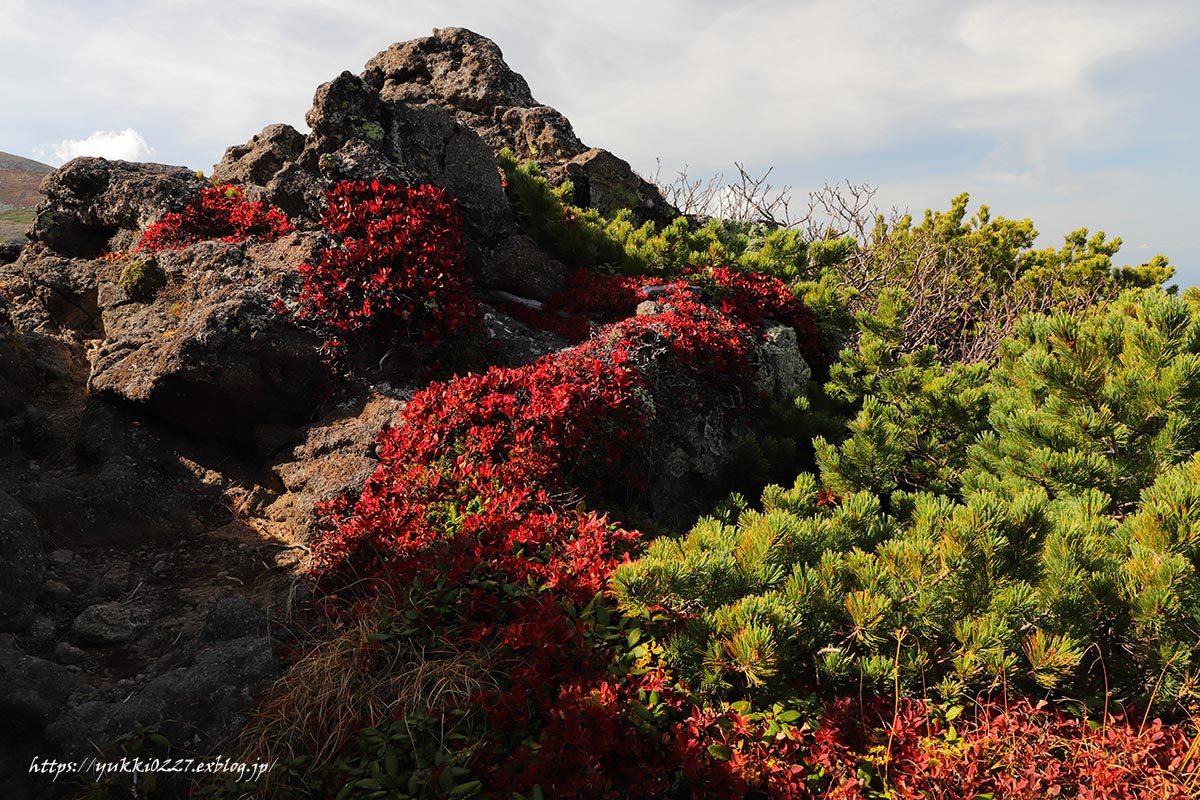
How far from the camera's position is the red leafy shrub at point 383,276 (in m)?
6.43

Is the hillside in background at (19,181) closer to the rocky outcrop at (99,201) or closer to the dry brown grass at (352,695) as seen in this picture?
the rocky outcrop at (99,201)

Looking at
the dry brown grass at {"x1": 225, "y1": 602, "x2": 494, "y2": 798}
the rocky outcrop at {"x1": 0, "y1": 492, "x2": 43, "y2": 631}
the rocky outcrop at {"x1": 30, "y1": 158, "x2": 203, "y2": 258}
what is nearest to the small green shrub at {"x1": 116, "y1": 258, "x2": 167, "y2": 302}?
the rocky outcrop at {"x1": 30, "y1": 158, "x2": 203, "y2": 258}

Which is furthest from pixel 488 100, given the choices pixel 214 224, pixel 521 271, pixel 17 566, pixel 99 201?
pixel 17 566

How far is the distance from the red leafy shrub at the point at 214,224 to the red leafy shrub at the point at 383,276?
90 cm

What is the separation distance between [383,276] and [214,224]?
2.66 m

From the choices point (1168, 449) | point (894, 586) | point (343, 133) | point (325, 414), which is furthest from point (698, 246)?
point (894, 586)

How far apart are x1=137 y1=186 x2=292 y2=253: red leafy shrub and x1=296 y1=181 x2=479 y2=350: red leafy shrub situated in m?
0.90

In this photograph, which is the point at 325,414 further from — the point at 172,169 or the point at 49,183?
the point at 49,183

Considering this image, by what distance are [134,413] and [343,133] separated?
3728 mm

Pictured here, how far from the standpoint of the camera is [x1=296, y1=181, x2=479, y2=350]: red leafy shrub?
6430 millimetres

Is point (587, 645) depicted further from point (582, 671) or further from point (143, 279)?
point (143, 279)

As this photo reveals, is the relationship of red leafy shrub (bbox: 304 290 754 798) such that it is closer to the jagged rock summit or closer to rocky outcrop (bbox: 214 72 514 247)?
rocky outcrop (bbox: 214 72 514 247)

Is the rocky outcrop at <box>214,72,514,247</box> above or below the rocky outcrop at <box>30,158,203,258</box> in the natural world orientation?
above

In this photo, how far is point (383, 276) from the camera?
6484mm
